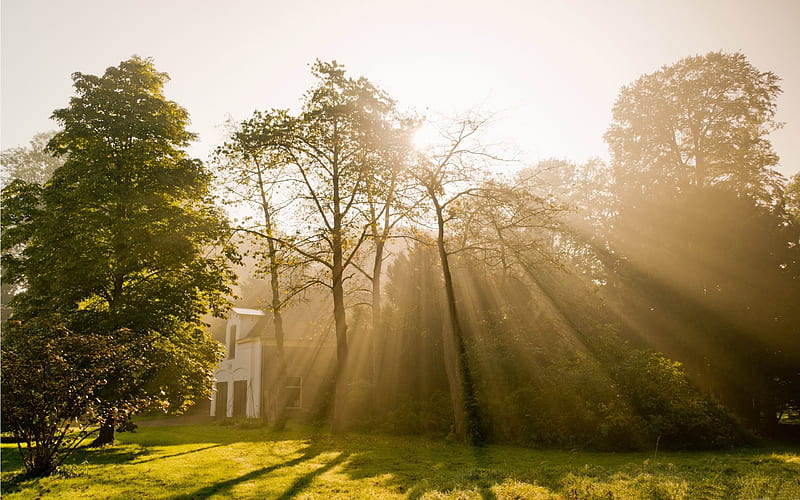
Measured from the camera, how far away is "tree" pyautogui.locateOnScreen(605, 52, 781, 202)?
23.3m

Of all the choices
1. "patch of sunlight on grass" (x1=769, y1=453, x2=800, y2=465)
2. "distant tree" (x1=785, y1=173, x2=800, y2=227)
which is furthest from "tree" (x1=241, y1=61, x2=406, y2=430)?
"distant tree" (x1=785, y1=173, x2=800, y2=227)

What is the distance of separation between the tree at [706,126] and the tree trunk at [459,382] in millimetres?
12284

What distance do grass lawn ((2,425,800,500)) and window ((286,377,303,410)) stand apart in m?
13.5

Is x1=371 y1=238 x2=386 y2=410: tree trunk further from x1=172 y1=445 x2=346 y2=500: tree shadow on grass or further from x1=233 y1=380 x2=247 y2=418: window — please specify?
x1=233 y1=380 x2=247 y2=418: window

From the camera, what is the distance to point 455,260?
20688 mm

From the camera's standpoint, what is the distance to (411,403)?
19.3 m

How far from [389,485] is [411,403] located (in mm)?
10978

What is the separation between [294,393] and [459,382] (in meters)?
14.6

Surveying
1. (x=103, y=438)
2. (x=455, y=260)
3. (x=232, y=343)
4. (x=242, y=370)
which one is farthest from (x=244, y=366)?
(x=455, y=260)

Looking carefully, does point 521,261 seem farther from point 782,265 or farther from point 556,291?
point 782,265

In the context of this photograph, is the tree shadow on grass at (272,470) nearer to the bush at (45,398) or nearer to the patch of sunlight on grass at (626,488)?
the bush at (45,398)

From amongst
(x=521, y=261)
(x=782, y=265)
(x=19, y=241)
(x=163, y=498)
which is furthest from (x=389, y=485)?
(x=782, y=265)

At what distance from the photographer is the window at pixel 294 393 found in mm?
27531

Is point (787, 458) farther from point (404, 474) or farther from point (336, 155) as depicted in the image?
point (336, 155)
